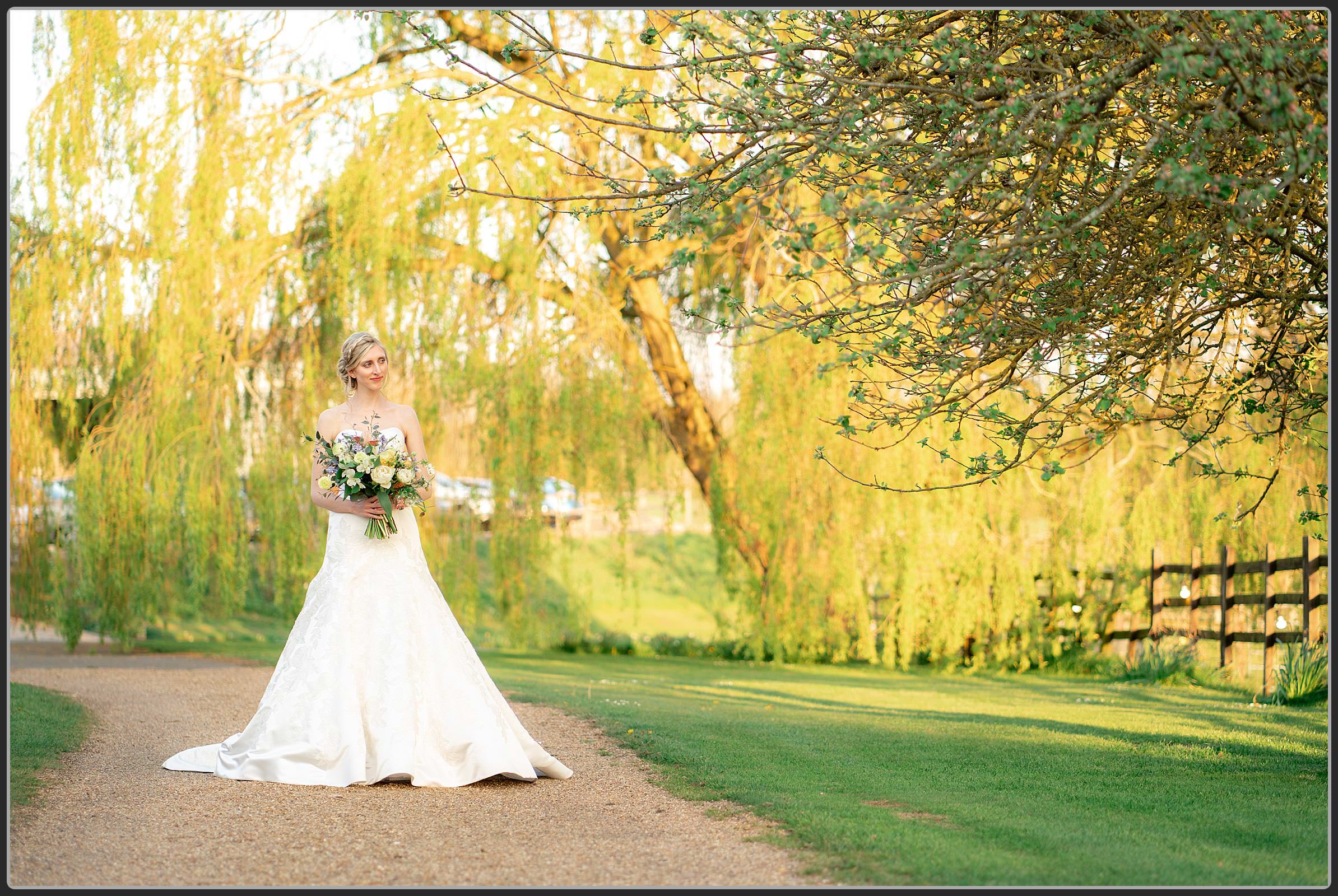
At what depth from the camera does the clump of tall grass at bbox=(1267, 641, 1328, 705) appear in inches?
403

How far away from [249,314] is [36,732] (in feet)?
22.5

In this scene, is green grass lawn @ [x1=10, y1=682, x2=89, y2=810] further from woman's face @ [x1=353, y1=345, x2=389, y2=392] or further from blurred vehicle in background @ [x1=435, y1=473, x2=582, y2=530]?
blurred vehicle in background @ [x1=435, y1=473, x2=582, y2=530]

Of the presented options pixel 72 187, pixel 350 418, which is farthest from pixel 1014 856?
pixel 72 187

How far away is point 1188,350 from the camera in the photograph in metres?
6.80

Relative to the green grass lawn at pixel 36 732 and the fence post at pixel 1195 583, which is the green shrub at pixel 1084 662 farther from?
the green grass lawn at pixel 36 732

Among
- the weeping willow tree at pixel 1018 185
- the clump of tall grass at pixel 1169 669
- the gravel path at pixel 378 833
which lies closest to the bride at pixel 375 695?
the gravel path at pixel 378 833

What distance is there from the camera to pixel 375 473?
6102 mm

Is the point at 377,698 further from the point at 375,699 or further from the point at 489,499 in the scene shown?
the point at 489,499

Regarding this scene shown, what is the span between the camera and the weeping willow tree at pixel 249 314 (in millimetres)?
12648

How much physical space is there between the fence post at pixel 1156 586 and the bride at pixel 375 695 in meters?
9.72

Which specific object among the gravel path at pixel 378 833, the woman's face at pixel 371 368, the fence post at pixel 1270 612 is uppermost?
the woman's face at pixel 371 368

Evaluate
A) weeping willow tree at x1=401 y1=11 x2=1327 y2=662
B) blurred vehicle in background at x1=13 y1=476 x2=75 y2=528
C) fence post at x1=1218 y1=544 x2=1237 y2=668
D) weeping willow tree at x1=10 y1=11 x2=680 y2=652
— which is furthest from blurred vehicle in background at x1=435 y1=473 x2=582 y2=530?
fence post at x1=1218 y1=544 x2=1237 y2=668

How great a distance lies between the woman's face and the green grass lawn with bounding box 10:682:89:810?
2.46 metres

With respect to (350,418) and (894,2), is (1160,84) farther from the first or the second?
(350,418)
